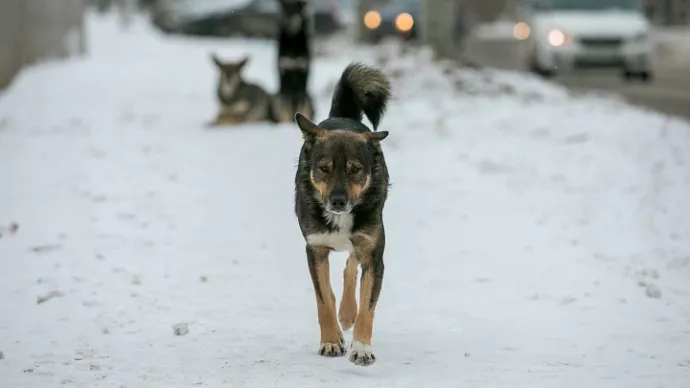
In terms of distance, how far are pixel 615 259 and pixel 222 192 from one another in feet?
14.2

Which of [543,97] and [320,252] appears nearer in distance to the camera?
[320,252]

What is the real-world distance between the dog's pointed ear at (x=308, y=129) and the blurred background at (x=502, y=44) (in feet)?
39.5

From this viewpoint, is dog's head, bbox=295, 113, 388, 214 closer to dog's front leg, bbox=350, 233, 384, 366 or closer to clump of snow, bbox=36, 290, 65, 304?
dog's front leg, bbox=350, 233, 384, 366

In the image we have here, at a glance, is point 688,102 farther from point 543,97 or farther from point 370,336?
point 370,336

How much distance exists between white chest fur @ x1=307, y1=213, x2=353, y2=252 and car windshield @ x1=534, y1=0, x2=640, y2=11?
17.6m

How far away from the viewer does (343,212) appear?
603 cm

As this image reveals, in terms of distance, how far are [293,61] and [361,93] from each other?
9.25 metres

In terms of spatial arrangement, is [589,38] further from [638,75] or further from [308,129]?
[308,129]

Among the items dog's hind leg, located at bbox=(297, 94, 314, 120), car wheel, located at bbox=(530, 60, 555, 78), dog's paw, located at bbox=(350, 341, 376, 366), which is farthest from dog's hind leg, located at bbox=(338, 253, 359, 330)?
car wheel, located at bbox=(530, 60, 555, 78)

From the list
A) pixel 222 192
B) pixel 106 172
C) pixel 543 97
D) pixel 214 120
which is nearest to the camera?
pixel 222 192

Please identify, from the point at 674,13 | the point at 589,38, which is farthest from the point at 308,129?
the point at 674,13

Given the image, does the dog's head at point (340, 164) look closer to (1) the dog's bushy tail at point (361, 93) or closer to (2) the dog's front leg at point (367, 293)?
(2) the dog's front leg at point (367, 293)

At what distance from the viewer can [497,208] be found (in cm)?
1061

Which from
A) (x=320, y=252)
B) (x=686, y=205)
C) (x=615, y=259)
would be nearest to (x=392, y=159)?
(x=686, y=205)
